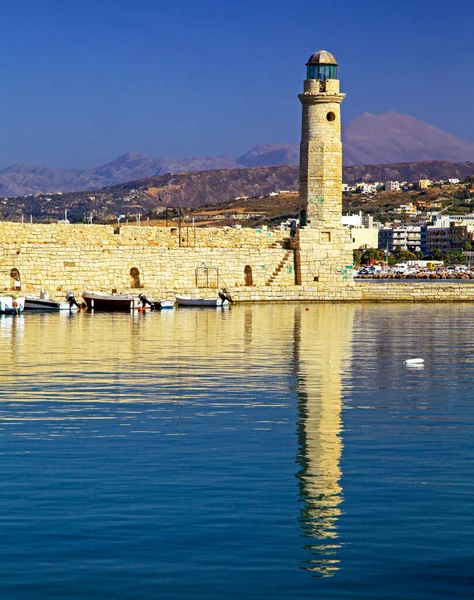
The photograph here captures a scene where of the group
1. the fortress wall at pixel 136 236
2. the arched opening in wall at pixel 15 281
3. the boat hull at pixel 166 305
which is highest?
the fortress wall at pixel 136 236

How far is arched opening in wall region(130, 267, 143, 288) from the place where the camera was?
30.8 m

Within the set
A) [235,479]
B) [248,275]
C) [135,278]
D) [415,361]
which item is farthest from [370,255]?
[235,479]

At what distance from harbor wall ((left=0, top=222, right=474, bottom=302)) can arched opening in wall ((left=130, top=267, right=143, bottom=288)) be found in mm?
28

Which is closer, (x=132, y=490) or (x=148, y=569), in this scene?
(x=148, y=569)

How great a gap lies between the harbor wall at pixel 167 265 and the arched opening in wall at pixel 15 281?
0.03 m

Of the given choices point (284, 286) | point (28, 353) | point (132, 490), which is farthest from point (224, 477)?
point (284, 286)

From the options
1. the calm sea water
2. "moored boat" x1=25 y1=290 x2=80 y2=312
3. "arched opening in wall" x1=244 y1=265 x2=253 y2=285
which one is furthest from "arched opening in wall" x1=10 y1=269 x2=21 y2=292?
the calm sea water

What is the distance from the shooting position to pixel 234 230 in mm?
33188

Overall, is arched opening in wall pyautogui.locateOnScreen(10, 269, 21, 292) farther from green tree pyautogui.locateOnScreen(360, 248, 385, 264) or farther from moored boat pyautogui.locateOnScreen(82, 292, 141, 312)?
green tree pyautogui.locateOnScreen(360, 248, 385, 264)

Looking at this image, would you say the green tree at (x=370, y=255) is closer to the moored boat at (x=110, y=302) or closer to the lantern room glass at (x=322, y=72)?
the lantern room glass at (x=322, y=72)

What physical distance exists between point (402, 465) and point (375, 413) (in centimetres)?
245

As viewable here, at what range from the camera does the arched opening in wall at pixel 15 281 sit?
2850 centimetres

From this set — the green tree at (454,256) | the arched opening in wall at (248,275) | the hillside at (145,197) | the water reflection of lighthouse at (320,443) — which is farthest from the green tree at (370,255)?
the water reflection of lighthouse at (320,443)

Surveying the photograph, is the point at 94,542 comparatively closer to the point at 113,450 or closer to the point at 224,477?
the point at 224,477
